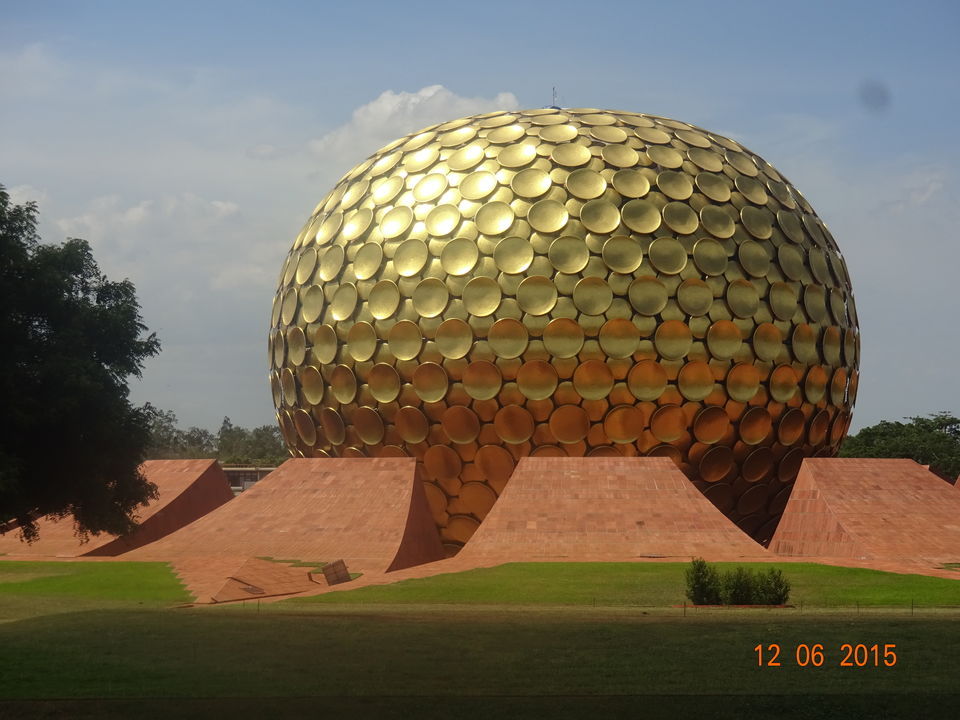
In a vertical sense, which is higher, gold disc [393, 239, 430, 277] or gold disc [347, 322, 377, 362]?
gold disc [393, 239, 430, 277]

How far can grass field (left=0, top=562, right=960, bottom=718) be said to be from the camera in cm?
894

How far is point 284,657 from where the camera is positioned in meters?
10.7

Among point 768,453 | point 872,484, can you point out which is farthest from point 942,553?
point 768,453

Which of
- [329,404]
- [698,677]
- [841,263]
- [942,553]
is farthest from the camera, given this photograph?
[841,263]

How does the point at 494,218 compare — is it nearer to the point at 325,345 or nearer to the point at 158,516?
the point at 325,345

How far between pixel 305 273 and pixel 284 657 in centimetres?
1559

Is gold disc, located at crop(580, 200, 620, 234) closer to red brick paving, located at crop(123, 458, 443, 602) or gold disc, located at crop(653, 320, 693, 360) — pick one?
gold disc, located at crop(653, 320, 693, 360)

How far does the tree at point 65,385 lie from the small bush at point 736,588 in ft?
23.9

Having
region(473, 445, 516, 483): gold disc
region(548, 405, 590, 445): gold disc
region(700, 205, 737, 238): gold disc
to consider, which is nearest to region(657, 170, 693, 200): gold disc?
region(700, 205, 737, 238): gold disc

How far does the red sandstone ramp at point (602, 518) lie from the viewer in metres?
18.9

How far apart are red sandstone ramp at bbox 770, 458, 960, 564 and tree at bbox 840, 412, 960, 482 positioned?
69.8ft

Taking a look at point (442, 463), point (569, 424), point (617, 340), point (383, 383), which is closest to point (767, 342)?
point (617, 340)

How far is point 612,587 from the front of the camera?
53.6 ft

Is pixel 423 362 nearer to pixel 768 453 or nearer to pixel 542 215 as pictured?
pixel 542 215
